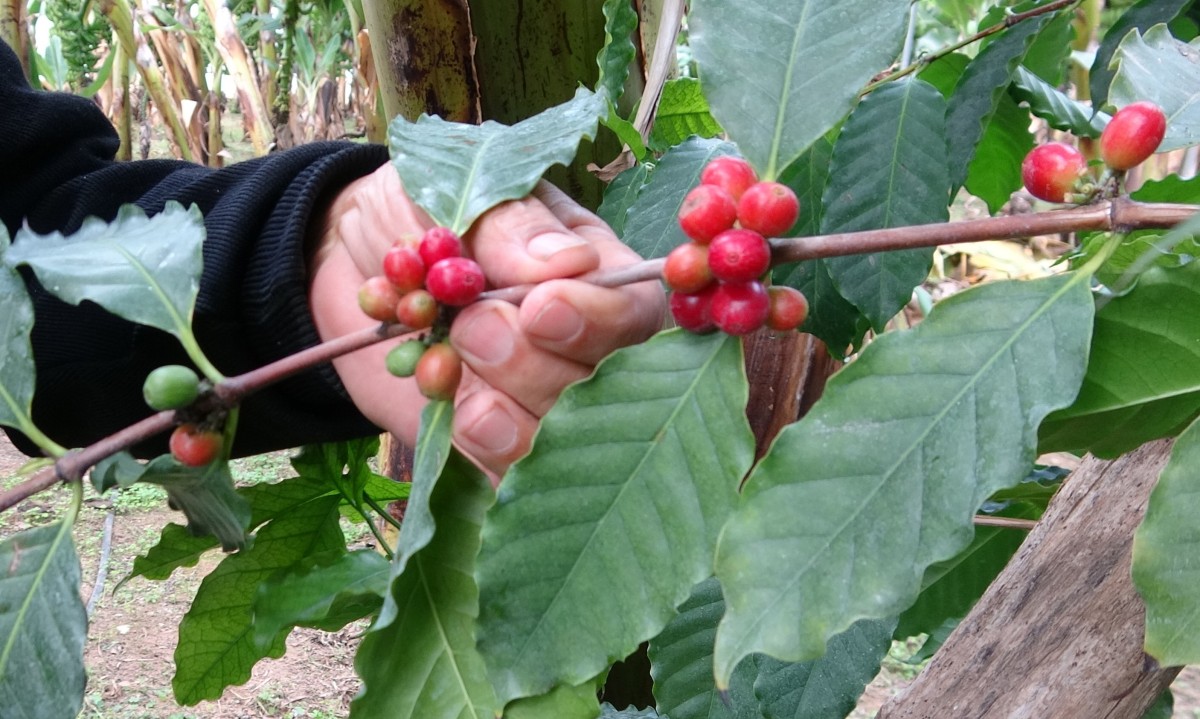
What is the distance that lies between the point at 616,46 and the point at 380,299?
565 millimetres

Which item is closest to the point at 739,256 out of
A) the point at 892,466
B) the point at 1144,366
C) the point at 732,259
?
the point at 732,259

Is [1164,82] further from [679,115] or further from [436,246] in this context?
[679,115]

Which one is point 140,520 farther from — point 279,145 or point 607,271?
point 607,271

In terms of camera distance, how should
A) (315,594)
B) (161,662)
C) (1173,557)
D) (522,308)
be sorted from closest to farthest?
(1173,557) → (522,308) → (315,594) → (161,662)

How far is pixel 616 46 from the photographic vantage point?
95 centimetres

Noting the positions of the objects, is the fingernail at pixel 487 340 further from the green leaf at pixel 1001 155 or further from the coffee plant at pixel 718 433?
the green leaf at pixel 1001 155

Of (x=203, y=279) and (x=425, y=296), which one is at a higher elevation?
(x=425, y=296)

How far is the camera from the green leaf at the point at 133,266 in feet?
1.69

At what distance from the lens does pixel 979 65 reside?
0.81m

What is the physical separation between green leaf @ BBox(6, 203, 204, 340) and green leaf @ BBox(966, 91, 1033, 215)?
0.78 meters

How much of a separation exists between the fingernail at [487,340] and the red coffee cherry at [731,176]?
149mm

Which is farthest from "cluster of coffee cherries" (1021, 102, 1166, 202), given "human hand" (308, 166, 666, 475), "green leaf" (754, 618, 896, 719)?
"green leaf" (754, 618, 896, 719)

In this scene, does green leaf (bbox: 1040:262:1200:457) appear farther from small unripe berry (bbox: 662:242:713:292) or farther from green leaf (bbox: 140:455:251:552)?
green leaf (bbox: 140:455:251:552)

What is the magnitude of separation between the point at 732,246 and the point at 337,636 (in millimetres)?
2629
